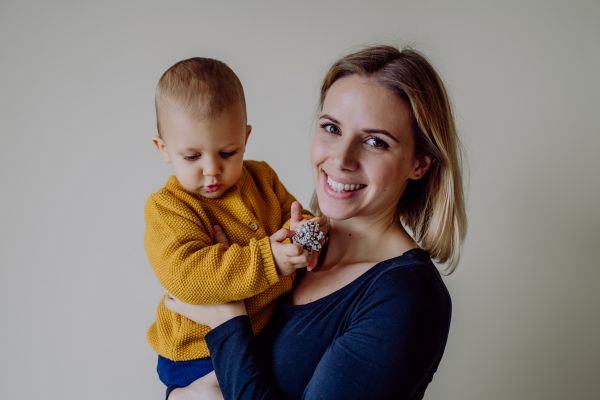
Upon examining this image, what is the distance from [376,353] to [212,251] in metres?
0.53

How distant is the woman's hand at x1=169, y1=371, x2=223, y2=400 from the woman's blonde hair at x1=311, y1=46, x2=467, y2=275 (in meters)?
0.84

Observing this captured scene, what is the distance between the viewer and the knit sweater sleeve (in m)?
1.32

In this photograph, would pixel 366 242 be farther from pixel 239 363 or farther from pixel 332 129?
pixel 239 363

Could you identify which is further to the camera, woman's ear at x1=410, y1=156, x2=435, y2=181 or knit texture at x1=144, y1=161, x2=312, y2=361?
woman's ear at x1=410, y1=156, x2=435, y2=181

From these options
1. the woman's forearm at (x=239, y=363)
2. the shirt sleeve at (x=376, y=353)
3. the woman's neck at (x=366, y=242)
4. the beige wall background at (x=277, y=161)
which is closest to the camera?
the shirt sleeve at (x=376, y=353)

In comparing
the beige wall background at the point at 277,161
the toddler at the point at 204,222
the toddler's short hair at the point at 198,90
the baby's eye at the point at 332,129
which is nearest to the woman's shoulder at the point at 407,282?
the toddler at the point at 204,222

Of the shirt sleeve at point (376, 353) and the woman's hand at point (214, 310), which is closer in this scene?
the shirt sleeve at point (376, 353)

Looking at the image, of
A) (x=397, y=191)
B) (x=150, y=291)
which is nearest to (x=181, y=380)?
(x=397, y=191)

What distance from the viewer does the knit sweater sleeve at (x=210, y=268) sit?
1320 millimetres

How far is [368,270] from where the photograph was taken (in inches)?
54.6

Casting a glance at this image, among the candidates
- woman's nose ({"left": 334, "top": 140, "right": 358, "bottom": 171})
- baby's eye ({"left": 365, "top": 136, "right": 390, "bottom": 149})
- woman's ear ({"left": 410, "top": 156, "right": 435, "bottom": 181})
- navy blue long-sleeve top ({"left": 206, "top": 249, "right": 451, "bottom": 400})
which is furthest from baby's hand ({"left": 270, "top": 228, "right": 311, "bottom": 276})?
woman's ear ({"left": 410, "top": 156, "right": 435, "bottom": 181})

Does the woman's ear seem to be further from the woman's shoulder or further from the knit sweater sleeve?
the knit sweater sleeve

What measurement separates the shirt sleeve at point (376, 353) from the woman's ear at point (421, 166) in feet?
1.33

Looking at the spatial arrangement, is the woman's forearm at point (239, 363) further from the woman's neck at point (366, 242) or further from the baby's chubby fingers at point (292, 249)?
the woman's neck at point (366, 242)
